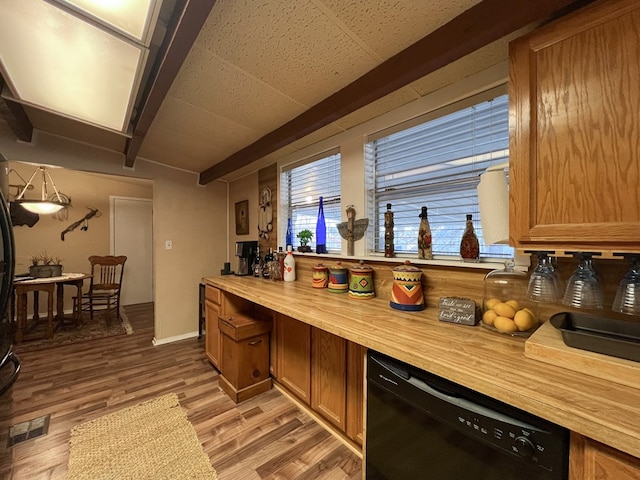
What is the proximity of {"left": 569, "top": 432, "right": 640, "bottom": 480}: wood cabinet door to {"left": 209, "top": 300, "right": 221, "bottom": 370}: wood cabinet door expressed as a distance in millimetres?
2209

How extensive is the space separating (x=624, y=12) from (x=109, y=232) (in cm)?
619

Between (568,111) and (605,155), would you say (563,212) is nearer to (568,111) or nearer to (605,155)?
(605,155)

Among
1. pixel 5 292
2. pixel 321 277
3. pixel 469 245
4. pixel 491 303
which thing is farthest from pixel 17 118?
pixel 491 303

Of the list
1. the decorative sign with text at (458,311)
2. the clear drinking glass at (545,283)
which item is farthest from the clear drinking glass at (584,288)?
the decorative sign with text at (458,311)

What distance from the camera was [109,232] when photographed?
472 cm

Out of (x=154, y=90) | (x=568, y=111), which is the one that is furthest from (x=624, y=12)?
(x=154, y=90)

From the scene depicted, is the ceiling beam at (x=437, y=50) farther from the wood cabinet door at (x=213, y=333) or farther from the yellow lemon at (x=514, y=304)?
the wood cabinet door at (x=213, y=333)

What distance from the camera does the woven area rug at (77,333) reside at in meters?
2.99

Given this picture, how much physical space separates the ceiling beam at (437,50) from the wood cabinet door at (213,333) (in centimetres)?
174

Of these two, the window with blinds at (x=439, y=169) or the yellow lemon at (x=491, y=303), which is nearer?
the yellow lemon at (x=491, y=303)

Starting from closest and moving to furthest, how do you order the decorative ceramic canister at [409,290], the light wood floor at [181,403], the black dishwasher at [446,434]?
the black dishwasher at [446,434] → the decorative ceramic canister at [409,290] → the light wood floor at [181,403]

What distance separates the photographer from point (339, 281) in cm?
175

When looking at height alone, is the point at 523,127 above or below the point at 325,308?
above

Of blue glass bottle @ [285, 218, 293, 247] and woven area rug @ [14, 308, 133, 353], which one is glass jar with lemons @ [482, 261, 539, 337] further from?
woven area rug @ [14, 308, 133, 353]
